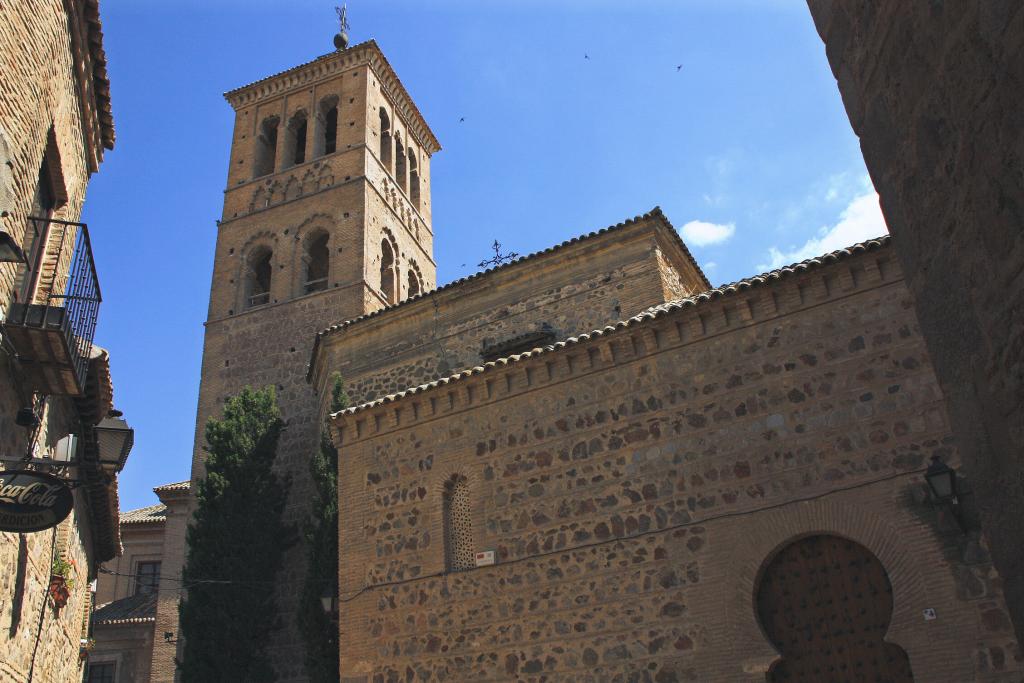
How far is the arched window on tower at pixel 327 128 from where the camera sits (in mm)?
22781

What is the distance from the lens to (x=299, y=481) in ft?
55.0

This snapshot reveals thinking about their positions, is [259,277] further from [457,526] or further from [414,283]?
[457,526]

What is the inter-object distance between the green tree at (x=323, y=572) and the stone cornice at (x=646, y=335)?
3.22m

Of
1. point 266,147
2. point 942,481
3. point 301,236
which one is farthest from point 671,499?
point 266,147

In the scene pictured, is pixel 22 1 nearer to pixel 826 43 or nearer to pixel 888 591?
pixel 826 43

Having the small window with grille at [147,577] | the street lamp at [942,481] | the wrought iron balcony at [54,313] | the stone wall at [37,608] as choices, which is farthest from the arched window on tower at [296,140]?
the street lamp at [942,481]

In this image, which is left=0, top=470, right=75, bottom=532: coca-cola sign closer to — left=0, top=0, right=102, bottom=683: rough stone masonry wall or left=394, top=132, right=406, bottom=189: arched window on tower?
left=0, top=0, right=102, bottom=683: rough stone masonry wall

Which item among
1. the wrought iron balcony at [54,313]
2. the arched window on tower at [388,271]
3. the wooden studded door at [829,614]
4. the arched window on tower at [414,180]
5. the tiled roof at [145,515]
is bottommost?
the wooden studded door at [829,614]

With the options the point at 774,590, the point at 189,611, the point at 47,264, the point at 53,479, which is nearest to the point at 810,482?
the point at 774,590

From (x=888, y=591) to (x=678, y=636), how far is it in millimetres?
1822

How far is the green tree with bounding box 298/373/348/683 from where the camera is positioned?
1246 cm

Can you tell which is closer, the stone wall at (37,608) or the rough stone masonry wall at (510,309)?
the stone wall at (37,608)

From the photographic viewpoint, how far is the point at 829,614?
7.23 meters

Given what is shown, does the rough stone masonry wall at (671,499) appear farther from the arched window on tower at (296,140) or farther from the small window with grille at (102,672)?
the arched window on tower at (296,140)
